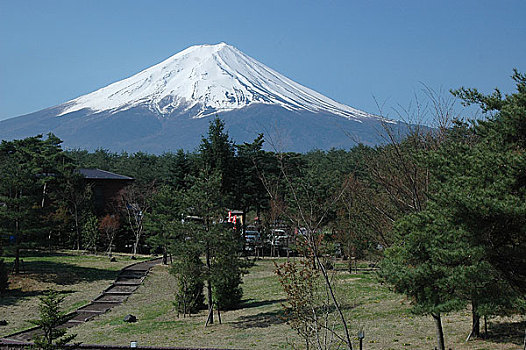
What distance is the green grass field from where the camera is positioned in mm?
10836

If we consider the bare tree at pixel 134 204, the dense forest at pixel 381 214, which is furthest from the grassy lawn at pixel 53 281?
the bare tree at pixel 134 204

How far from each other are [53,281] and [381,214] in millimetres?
15330

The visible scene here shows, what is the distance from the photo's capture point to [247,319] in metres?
15.6

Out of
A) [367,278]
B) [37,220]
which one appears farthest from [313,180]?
[37,220]

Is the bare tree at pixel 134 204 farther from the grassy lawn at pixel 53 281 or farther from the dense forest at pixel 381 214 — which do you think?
the grassy lawn at pixel 53 281

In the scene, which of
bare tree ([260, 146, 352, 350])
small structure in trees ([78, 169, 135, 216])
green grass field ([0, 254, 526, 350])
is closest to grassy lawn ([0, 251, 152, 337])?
green grass field ([0, 254, 526, 350])

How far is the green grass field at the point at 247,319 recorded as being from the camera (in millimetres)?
10836

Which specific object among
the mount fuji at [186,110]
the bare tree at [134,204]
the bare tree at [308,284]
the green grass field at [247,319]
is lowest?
the green grass field at [247,319]

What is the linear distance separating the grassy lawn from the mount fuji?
10938cm

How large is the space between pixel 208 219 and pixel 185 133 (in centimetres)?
14633

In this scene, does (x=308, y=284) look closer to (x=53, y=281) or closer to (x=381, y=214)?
(x=381, y=214)

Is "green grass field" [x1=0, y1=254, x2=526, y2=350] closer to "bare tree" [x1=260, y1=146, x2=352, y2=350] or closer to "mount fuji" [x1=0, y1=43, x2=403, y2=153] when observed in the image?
"bare tree" [x1=260, y1=146, x2=352, y2=350]

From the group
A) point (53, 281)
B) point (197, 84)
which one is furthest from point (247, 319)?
point (197, 84)

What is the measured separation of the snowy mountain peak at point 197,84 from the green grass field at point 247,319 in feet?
404
